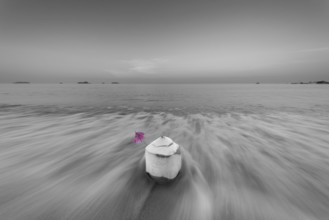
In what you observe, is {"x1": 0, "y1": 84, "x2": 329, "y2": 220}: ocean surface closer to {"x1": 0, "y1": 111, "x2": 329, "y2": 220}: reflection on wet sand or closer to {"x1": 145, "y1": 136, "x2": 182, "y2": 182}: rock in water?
{"x1": 0, "y1": 111, "x2": 329, "y2": 220}: reflection on wet sand

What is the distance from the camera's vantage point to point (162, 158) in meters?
2.48

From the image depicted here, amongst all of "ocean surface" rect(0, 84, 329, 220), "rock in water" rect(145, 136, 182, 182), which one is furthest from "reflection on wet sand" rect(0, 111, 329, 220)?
"rock in water" rect(145, 136, 182, 182)

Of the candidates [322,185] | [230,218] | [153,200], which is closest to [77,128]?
[153,200]

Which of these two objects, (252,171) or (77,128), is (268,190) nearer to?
(252,171)

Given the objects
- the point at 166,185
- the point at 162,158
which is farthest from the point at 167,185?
the point at 162,158

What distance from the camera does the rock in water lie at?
2467 mm

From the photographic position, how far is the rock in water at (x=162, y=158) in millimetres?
2467

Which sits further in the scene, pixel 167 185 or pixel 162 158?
pixel 167 185

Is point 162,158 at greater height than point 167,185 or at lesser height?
greater

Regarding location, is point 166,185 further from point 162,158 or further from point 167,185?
point 162,158

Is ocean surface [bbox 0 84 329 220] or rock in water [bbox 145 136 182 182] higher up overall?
rock in water [bbox 145 136 182 182]

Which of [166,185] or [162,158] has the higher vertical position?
[162,158]

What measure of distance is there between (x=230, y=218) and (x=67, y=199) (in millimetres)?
3049

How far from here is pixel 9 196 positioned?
106 inches
